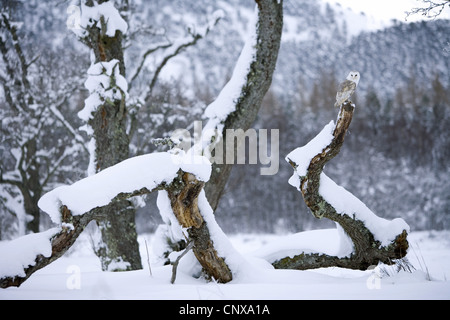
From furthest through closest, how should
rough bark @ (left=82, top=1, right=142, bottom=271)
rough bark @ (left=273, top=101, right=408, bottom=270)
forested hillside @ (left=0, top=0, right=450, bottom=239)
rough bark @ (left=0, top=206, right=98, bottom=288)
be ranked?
forested hillside @ (left=0, top=0, right=450, bottom=239) → rough bark @ (left=82, top=1, right=142, bottom=271) → rough bark @ (left=273, top=101, right=408, bottom=270) → rough bark @ (left=0, top=206, right=98, bottom=288)

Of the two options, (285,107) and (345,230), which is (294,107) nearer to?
(285,107)

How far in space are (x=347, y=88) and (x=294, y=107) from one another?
78.2 ft

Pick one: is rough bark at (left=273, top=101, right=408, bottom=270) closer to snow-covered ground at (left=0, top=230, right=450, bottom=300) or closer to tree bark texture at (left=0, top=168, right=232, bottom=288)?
snow-covered ground at (left=0, top=230, right=450, bottom=300)

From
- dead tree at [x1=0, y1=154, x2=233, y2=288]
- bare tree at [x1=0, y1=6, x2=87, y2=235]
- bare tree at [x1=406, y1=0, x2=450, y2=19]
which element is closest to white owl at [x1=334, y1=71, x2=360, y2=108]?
bare tree at [x1=406, y1=0, x2=450, y2=19]

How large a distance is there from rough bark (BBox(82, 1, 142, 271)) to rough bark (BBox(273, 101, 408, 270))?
2.12 meters

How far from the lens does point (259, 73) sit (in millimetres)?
4465

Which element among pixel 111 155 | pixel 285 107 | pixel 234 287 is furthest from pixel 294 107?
pixel 234 287

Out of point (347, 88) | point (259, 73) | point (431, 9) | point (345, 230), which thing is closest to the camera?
point (347, 88)

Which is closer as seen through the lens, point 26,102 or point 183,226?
point 183,226

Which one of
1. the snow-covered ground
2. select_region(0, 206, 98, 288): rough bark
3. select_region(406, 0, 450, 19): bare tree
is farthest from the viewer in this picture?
select_region(406, 0, 450, 19): bare tree

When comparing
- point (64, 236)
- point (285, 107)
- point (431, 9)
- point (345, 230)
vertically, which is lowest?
point (345, 230)

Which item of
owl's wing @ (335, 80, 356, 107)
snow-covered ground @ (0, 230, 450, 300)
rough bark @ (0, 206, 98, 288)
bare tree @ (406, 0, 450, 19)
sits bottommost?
snow-covered ground @ (0, 230, 450, 300)

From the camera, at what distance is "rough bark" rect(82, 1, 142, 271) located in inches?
186
